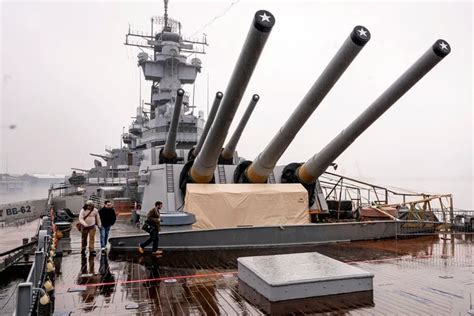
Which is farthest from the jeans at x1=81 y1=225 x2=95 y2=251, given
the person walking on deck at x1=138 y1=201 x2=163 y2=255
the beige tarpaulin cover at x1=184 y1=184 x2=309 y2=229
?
the beige tarpaulin cover at x1=184 y1=184 x2=309 y2=229

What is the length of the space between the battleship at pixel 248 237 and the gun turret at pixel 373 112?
0.08 ft

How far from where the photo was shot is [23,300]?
2.56 m

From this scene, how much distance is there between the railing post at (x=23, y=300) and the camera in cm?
254

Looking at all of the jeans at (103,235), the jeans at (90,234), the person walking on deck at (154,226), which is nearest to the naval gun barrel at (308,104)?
the person walking on deck at (154,226)

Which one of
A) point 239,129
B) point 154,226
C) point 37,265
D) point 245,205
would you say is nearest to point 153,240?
point 154,226

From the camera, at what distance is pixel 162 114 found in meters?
21.5

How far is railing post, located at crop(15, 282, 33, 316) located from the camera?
8.35 feet

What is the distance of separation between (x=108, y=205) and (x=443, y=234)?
8.56m

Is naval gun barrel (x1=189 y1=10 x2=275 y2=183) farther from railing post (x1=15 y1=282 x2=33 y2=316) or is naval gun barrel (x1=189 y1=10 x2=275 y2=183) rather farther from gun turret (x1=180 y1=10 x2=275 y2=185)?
railing post (x1=15 y1=282 x2=33 y2=316)

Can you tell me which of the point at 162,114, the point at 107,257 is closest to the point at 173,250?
the point at 107,257

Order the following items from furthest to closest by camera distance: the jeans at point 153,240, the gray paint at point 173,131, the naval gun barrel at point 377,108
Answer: the gray paint at point 173,131, the jeans at point 153,240, the naval gun barrel at point 377,108

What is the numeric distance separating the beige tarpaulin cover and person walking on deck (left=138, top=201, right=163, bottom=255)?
1543 mm

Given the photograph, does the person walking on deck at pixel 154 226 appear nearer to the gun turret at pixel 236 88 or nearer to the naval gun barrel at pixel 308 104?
the gun turret at pixel 236 88

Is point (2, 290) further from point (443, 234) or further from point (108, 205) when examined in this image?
point (443, 234)
